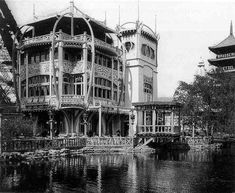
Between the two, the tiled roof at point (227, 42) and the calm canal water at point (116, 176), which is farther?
the tiled roof at point (227, 42)

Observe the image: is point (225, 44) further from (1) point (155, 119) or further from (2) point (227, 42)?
(1) point (155, 119)

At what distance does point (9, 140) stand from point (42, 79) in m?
16.1

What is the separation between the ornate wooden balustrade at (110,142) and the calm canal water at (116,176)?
316 inches

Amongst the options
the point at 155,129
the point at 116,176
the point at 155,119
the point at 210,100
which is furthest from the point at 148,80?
the point at 116,176

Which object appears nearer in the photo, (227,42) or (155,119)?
(155,119)

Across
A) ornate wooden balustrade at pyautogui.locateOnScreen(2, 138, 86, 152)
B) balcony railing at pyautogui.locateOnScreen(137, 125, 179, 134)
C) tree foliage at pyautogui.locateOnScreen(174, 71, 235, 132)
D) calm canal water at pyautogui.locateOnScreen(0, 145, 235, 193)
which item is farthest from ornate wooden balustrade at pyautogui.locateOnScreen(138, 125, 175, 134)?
calm canal water at pyautogui.locateOnScreen(0, 145, 235, 193)

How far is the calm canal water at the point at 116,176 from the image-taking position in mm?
18156

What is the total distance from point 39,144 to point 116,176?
11887mm

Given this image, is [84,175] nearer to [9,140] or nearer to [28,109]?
[9,140]

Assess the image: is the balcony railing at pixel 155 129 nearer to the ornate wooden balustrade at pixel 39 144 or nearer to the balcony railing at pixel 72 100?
the balcony railing at pixel 72 100

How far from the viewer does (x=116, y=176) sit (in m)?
21.8

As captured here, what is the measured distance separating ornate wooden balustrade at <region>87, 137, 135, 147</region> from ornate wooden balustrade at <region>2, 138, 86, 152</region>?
81 centimetres

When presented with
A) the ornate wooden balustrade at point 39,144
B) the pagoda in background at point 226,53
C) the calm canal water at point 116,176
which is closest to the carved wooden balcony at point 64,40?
the ornate wooden balustrade at point 39,144

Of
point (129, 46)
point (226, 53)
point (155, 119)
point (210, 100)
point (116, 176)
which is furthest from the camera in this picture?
point (226, 53)
